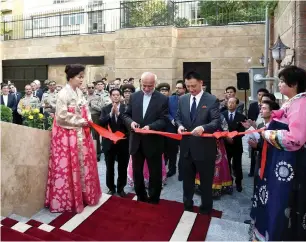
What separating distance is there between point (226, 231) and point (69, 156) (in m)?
1.84

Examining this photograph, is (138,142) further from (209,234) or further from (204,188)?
(209,234)

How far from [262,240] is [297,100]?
48.4 inches

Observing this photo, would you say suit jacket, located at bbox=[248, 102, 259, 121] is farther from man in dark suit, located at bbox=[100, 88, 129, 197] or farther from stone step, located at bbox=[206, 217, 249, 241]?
stone step, located at bbox=[206, 217, 249, 241]

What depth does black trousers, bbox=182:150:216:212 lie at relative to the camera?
3740 millimetres

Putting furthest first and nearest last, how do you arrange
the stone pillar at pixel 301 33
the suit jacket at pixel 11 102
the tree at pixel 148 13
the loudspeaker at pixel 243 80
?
the tree at pixel 148 13
the loudspeaker at pixel 243 80
the suit jacket at pixel 11 102
the stone pillar at pixel 301 33

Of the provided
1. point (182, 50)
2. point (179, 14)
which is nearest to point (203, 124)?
point (182, 50)

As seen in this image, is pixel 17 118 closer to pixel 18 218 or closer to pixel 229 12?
pixel 18 218

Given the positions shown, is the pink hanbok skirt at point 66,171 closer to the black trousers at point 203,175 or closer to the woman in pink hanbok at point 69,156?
the woman in pink hanbok at point 69,156

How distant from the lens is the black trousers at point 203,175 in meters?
3.74

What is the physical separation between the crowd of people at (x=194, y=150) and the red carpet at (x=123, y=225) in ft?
0.73

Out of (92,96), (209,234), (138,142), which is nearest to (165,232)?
(209,234)

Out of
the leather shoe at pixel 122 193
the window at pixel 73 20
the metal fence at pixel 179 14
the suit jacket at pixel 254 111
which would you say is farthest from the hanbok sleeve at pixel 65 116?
the window at pixel 73 20

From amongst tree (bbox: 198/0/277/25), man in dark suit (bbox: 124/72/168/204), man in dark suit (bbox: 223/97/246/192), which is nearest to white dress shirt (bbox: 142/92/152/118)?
man in dark suit (bbox: 124/72/168/204)

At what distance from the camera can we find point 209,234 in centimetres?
331
